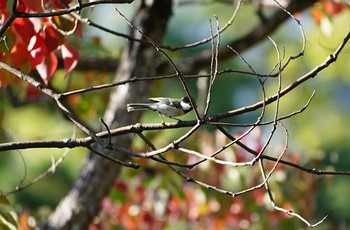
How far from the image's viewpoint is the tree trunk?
9.77 ft

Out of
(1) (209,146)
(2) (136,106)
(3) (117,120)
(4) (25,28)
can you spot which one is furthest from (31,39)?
(1) (209,146)

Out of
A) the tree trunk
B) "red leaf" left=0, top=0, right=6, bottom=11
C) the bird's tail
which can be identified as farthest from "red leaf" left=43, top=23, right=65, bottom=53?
the tree trunk

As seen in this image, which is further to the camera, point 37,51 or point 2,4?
point 37,51

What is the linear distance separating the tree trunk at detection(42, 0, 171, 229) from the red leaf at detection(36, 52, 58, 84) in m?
0.82

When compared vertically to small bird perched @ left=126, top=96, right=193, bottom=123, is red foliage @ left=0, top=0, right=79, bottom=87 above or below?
above

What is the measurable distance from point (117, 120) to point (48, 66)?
2.93 feet

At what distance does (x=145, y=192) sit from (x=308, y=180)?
0.87 metres

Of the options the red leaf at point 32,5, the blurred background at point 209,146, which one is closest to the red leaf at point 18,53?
the red leaf at point 32,5

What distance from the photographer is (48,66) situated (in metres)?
2.21

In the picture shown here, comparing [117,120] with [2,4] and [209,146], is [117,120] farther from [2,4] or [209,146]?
[2,4]

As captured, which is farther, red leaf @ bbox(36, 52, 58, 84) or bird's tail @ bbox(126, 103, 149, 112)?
red leaf @ bbox(36, 52, 58, 84)

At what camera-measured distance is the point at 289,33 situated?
13758 mm

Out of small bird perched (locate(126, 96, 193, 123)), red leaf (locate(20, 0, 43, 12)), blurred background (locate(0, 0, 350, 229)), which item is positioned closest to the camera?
small bird perched (locate(126, 96, 193, 123))

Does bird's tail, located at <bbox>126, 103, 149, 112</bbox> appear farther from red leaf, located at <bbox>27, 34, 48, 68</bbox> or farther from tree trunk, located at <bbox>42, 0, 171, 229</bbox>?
tree trunk, located at <bbox>42, 0, 171, 229</bbox>
